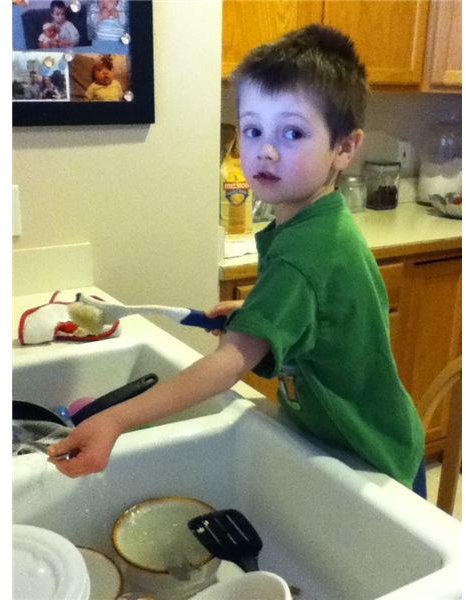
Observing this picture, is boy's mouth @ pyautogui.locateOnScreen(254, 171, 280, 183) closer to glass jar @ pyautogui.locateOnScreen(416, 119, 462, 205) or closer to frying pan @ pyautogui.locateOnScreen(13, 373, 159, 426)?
frying pan @ pyautogui.locateOnScreen(13, 373, 159, 426)

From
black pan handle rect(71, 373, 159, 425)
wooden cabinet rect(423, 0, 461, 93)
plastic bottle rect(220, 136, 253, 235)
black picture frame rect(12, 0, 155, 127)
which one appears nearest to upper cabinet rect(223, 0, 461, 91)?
wooden cabinet rect(423, 0, 461, 93)

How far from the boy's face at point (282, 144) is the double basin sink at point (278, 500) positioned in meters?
0.28

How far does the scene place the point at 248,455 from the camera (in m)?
0.85

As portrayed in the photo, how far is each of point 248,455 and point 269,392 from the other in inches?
44.6

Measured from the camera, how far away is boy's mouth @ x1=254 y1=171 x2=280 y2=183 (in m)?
0.80

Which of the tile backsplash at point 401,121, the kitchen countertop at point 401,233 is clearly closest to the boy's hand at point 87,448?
the kitchen countertop at point 401,233

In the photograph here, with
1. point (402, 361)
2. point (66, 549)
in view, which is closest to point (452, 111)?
point (402, 361)

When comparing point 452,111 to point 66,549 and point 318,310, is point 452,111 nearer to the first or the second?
point 318,310

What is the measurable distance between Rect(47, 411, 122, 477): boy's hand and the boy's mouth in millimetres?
332

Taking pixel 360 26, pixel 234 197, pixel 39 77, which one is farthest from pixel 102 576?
pixel 360 26

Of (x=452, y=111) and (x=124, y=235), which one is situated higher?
(x=452, y=111)

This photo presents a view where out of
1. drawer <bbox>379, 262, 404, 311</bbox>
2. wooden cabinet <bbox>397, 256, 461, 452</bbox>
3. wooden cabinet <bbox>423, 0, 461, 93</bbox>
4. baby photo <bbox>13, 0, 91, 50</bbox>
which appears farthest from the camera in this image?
wooden cabinet <bbox>423, 0, 461, 93</bbox>

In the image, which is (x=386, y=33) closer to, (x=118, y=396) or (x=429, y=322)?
(x=429, y=322)

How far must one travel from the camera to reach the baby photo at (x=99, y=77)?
1.36 m
